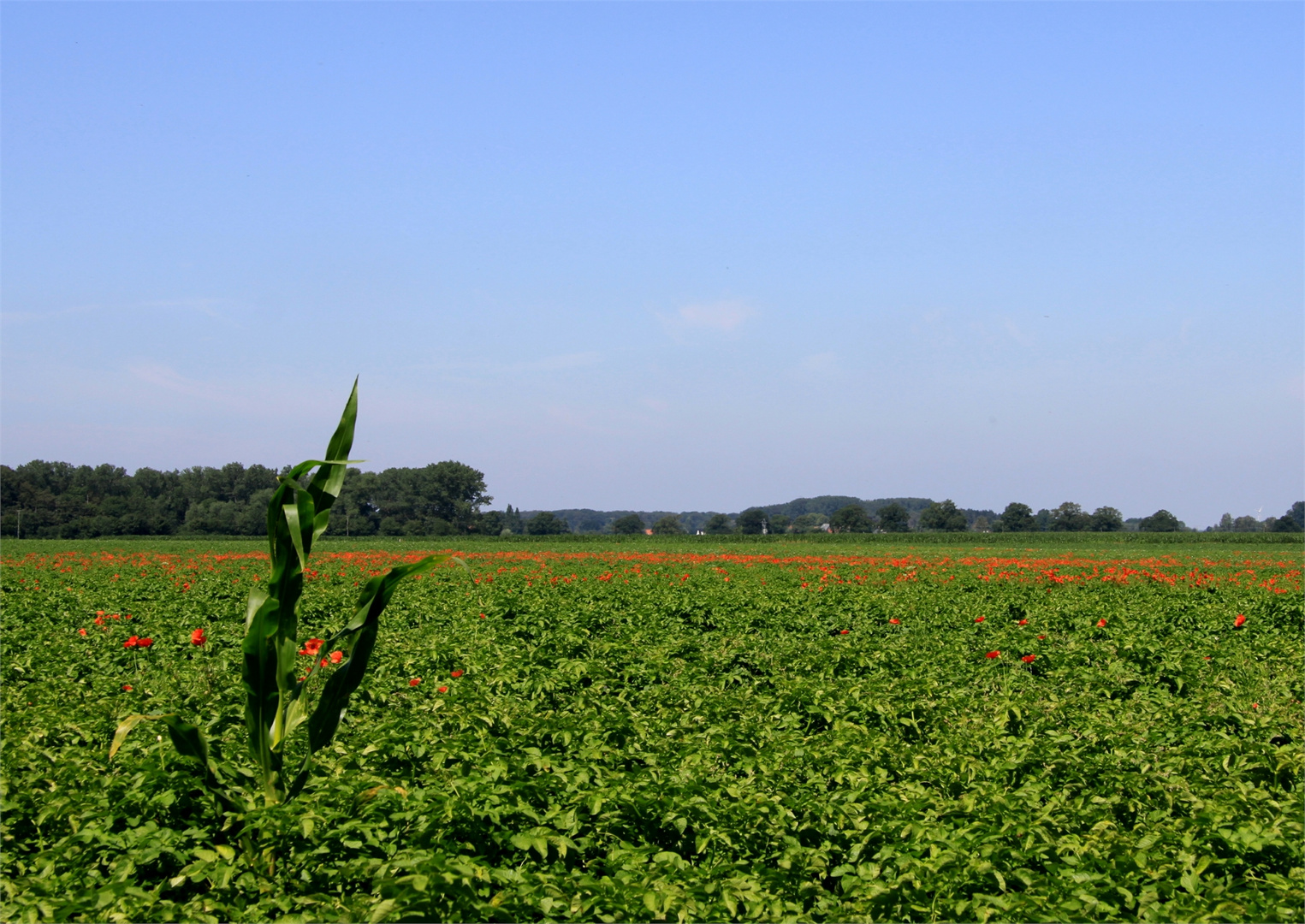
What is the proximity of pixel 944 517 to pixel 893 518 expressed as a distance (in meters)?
7.09

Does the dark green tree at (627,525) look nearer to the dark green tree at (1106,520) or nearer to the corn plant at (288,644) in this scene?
the dark green tree at (1106,520)

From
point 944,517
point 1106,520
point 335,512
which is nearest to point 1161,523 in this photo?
point 1106,520

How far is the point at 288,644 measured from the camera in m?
3.97

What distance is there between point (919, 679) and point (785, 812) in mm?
3342

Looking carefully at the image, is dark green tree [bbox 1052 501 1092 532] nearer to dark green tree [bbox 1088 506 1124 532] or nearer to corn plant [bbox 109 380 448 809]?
dark green tree [bbox 1088 506 1124 532]

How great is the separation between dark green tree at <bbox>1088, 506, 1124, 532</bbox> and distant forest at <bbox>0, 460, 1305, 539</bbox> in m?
0.11

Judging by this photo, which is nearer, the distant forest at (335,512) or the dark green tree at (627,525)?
the distant forest at (335,512)

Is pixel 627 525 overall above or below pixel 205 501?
below

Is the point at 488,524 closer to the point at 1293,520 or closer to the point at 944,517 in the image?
the point at 944,517

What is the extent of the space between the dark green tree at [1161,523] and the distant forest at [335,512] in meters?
0.17

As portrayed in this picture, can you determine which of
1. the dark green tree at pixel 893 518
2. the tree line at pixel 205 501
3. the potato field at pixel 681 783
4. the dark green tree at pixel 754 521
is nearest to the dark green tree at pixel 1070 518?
the dark green tree at pixel 893 518

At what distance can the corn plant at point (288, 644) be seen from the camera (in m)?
3.83

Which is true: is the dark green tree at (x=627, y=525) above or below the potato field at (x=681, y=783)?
below

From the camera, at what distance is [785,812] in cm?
387
